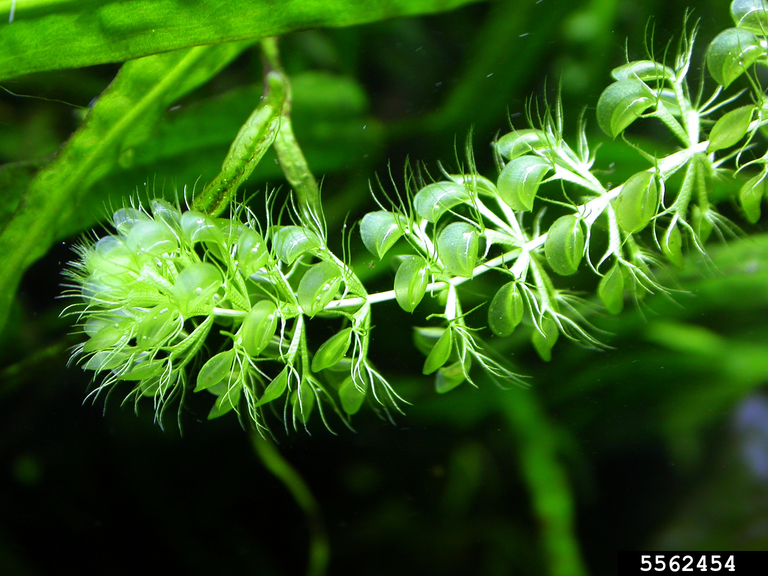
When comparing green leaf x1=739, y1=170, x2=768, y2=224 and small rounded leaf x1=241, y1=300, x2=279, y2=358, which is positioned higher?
green leaf x1=739, y1=170, x2=768, y2=224

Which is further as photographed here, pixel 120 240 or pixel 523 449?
pixel 523 449

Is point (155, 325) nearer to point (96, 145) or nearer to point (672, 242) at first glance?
point (96, 145)

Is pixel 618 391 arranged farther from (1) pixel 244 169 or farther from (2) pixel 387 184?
(1) pixel 244 169

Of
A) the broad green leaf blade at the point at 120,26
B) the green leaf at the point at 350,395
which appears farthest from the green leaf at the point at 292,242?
the broad green leaf blade at the point at 120,26

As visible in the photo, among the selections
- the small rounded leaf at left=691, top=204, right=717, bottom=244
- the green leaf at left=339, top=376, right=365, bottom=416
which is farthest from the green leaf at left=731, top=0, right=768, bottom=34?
the green leaf at left=339, top=376, right=365, bottom=416

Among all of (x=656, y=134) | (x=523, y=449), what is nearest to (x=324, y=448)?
(x=523, y=449)

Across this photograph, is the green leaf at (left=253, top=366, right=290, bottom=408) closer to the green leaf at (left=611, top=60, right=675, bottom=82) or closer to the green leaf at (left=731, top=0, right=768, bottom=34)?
the green leaf at (left=611, top=60, right=675, bottom=82)
